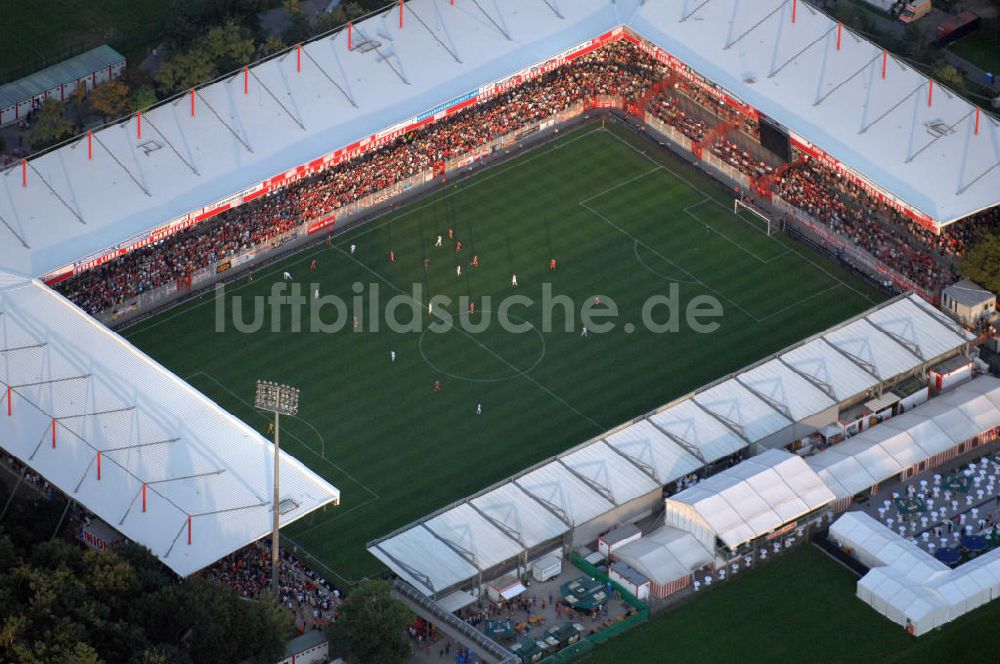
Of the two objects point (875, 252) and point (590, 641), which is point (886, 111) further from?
point (590, 641)

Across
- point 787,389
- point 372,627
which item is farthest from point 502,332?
point 372,627

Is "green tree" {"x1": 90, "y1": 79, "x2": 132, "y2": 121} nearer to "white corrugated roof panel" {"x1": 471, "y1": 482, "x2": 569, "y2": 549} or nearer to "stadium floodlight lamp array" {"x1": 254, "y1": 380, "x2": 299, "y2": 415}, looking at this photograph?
"stadium floodlight lamp array" {"x1": 254, "y1": 380, "x2": 299, "y2": 415}

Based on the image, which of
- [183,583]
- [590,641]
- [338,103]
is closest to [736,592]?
[590,641]

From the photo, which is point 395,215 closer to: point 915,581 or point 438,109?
point 438,109

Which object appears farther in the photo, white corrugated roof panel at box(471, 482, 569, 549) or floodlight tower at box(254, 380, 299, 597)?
white corrugated roof panel at box(471, 482, 569, 549)

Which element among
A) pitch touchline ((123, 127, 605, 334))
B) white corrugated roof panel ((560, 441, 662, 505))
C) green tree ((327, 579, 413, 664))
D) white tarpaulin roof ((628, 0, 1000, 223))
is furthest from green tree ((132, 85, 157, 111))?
green tree ((327, 579, 413, 664))

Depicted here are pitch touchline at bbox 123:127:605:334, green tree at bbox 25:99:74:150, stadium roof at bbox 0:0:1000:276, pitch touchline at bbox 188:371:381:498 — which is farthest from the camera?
green tree at bbox 25:99:74:150

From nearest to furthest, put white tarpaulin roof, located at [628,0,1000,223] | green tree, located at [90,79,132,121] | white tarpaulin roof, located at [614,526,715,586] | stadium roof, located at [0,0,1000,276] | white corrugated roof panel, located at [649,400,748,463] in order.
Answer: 1. white tarpaulin roof, located at [614,526,715,586]
2. white corrugated roof panel, located at [649,400,748,463]
3. stadium roof, located at [0,0,1000,276]
4. white tarpaulin roof, located at [628,0,1000,223]
5. green tree, located at [90,79,132,121]
